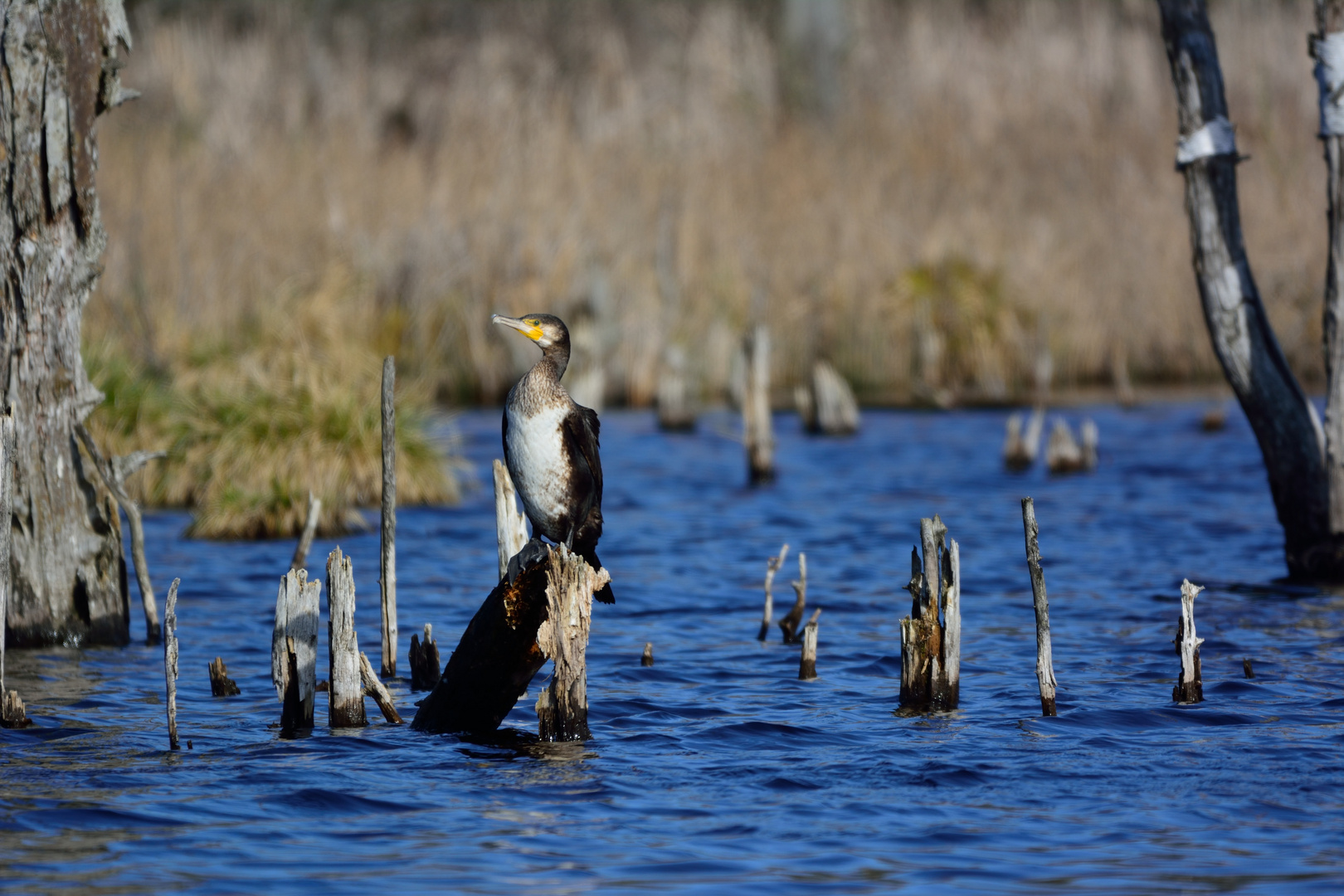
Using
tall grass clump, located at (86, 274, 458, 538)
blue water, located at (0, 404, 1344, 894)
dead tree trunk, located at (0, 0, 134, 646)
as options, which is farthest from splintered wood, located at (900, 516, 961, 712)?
tall grass clump, located at (86, 274, 458, 538)

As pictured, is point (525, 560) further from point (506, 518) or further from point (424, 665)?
point (424, 665)

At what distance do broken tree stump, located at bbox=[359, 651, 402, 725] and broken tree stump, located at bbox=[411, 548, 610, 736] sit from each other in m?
0.09

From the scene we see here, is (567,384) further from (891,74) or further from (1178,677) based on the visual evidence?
(1178,677)

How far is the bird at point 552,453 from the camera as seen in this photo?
6.42 meters

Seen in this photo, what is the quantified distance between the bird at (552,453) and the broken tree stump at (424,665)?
71cm

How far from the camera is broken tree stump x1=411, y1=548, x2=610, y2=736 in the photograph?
570cm

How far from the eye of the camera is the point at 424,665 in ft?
22.7

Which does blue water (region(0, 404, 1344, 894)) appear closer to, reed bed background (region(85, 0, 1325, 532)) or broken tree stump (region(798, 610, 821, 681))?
broken tree stump (region(798, 610, 821, 681))

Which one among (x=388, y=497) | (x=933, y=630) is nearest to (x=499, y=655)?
(x=388, y=497)

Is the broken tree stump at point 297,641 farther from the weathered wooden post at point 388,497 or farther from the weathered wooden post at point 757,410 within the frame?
the weathered wooden post at point 757,410

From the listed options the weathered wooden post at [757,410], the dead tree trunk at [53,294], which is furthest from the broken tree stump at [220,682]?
the weathered wooden post at [757,410]

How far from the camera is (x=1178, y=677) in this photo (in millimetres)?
6629

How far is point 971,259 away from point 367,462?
791 centimetres

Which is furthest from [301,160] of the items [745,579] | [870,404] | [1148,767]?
[1148,767]
